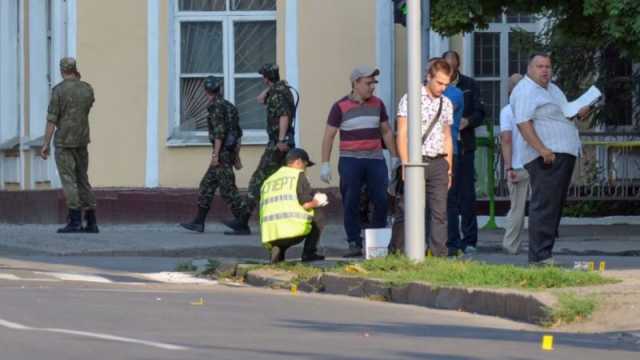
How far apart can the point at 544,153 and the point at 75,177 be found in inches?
292

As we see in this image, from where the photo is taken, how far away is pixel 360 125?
1700cm

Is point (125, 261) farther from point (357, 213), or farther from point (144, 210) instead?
point (144, 210)

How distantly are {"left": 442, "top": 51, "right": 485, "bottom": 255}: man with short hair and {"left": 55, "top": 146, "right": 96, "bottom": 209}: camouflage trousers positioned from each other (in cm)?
462

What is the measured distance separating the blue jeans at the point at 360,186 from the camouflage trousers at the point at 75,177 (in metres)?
4.31

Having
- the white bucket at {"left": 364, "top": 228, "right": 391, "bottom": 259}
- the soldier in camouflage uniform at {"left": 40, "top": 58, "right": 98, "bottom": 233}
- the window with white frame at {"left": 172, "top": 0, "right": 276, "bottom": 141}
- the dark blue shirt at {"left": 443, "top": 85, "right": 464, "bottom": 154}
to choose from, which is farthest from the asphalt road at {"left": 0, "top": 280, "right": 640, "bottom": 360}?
the window with white frame at {"left": 172, "top": 0, "right": 276, "bottom": 141}

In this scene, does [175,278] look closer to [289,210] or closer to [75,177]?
[289,210]

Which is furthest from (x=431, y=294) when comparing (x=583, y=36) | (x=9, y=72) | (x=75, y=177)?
(x=9, y=72)

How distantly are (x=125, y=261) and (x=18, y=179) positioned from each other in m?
7.43

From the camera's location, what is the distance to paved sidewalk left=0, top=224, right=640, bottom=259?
18297mm

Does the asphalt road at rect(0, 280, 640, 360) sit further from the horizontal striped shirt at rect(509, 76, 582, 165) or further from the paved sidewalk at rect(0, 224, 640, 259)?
the paved sidewalk at rect(0, 224, 640, 259)

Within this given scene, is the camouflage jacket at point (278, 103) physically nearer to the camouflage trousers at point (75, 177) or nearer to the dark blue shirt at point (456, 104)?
the camouflage trousers at point (75, 177)

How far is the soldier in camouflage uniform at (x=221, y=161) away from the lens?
20.0 meters

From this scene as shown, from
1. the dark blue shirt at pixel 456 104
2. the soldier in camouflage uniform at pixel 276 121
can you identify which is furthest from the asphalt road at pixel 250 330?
the soldier in camouflage uniform at pixel 276 121

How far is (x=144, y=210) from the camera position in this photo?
21875 mm
